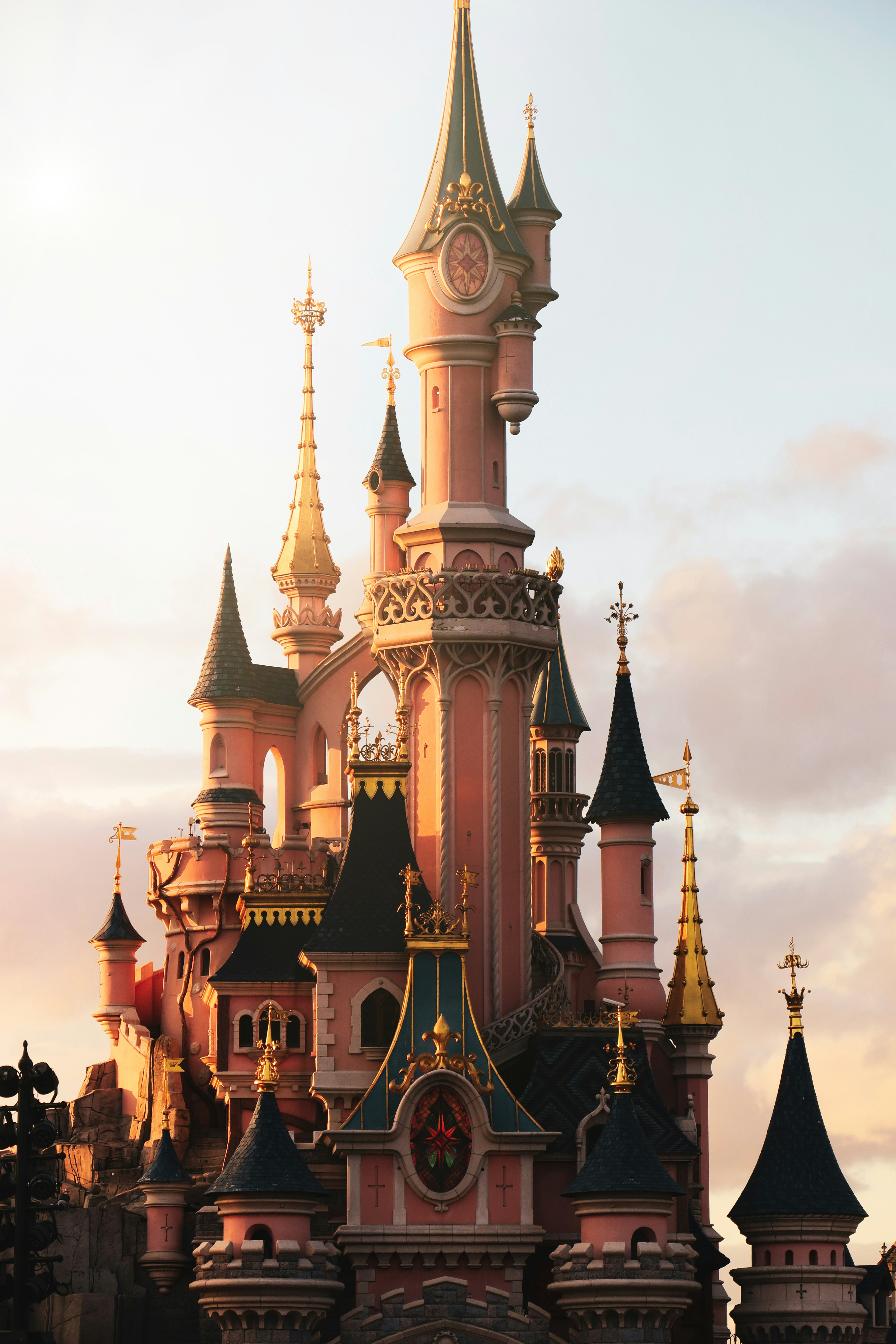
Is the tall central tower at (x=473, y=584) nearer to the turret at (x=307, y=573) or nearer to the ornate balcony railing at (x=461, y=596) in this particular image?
the ornate balcony railing at (x=461, y=596)

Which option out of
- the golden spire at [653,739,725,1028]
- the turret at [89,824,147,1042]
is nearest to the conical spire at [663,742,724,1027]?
the golden spire at [653,739,725,1028]

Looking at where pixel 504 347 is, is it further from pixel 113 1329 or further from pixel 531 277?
pixel 113 1329

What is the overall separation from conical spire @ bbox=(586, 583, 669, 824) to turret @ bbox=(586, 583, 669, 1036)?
2 centimetres

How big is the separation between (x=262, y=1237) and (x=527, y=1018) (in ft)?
31.4

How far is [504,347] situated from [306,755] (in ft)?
50.7

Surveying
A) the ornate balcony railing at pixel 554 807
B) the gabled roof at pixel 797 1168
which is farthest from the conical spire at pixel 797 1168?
the ornate balcony railing at pixel 554 807

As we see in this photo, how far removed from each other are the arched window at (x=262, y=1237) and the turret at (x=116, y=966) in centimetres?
2125

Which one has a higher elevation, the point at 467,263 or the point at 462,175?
the point at 462,175

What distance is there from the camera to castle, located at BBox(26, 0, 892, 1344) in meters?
60.7

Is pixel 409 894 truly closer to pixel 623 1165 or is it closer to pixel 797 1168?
pixel 623 1165

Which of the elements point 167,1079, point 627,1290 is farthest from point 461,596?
point 627,1290

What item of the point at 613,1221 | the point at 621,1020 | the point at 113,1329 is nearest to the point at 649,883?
the point at 621,1020

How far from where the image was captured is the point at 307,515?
85.1 meters

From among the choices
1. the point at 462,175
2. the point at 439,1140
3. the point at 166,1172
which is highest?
the point at 462,175
